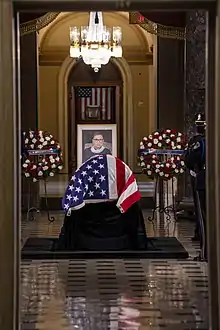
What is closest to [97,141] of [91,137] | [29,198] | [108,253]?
[108,253]

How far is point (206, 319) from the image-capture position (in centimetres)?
589

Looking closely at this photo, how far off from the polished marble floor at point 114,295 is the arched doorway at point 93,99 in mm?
11179

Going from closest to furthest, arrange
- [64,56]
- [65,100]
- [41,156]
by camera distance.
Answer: [41,156] → [64,56] → [65,100]

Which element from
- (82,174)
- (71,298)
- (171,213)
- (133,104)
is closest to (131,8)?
(71,298)

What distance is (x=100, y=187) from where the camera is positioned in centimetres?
886

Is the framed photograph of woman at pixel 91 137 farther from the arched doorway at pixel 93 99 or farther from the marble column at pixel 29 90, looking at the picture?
the marble column at pixel 29 90

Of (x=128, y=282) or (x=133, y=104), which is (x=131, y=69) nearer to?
(x=133, y=104)

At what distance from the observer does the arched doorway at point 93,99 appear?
795 inches

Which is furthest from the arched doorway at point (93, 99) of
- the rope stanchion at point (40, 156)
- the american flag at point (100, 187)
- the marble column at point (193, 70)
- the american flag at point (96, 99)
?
the american flag at point (100, 187)

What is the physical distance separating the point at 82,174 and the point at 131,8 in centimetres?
466

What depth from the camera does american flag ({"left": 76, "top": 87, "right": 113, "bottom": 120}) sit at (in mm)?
21016
